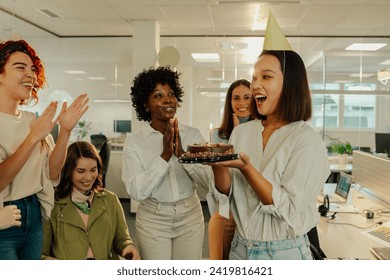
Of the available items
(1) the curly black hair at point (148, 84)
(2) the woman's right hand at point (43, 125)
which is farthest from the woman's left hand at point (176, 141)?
(2) the woman's right hand at point (43, 125)

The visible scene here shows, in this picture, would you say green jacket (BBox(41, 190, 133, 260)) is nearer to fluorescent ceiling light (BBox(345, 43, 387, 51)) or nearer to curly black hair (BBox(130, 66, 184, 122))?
curly black hair (BBox(130, 66, 184, 122))

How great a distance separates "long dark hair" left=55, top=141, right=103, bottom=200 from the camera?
1.43 meters

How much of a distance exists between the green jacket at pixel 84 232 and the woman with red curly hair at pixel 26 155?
6.6 inches

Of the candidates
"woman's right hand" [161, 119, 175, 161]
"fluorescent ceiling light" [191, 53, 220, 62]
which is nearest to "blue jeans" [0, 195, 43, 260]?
"woman's right hand" [161, 119, 175, 161]

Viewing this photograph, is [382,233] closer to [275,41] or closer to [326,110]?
A: [275,41]

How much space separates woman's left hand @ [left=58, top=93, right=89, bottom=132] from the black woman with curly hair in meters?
0.31

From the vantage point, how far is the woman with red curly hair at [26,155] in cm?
110

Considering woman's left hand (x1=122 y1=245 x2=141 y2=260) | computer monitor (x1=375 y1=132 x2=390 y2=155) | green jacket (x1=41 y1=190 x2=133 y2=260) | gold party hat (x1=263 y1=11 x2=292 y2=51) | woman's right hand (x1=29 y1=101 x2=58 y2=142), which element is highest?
gold party hat (x1=263 y1=11 x2=292 y2=51)

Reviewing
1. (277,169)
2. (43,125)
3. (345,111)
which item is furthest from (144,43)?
(345,111)

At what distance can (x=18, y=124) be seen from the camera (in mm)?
1148

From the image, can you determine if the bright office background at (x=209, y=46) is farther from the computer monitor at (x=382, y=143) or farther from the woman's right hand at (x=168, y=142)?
the woman's right hand at (x=168, y=142)
